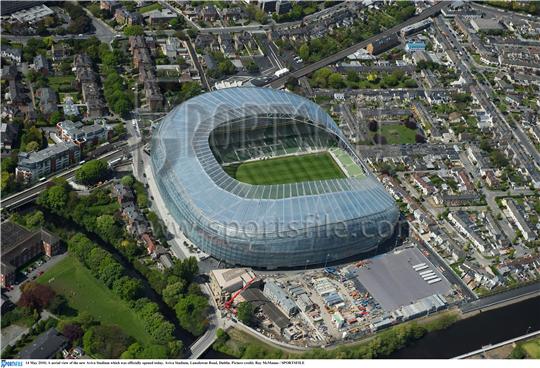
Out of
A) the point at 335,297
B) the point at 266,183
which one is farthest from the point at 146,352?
the point at 266,183

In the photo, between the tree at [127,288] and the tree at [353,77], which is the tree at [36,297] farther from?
the tree at [353,77]

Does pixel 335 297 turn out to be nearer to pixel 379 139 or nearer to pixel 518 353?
pixel 518 353

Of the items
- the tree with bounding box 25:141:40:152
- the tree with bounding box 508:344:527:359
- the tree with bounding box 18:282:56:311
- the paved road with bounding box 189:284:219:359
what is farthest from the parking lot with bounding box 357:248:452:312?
the tree with bounding box 25:141:40:152

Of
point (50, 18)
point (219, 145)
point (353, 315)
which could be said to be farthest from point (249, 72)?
point (353, 315)

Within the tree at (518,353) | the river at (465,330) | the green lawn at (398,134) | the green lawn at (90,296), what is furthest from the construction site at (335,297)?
the green lawn at (398,134)

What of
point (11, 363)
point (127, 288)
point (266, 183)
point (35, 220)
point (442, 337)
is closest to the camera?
point (11, 363)
